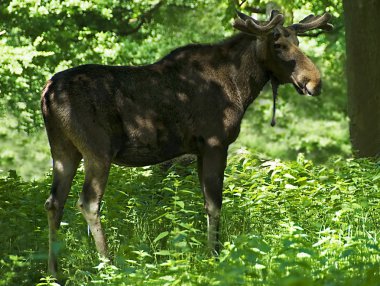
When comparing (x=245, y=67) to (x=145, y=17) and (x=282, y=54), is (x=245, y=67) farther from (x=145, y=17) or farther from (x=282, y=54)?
(x=145, y=17)

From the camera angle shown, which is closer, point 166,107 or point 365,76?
point 166,107

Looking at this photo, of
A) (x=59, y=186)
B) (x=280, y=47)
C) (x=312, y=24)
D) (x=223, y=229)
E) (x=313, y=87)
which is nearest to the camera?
(x=59, y=186)

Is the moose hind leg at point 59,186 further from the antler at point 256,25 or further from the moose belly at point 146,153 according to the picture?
the antler at point 256,25

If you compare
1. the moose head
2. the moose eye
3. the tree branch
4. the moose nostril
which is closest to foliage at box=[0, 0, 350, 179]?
the tree branch

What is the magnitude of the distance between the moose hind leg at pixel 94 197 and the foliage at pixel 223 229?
0.21 metres

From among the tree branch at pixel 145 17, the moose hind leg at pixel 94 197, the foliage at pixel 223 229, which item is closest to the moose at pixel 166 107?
the moose hind leg at pixel 94 197

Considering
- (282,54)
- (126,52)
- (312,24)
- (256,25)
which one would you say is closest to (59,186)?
(256,25)

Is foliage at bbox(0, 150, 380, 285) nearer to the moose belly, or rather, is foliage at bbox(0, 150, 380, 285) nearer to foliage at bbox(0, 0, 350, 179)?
the moose belly

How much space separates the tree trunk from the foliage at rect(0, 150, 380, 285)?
1717 millimetres

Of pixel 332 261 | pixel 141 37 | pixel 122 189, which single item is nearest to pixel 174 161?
pixel 122 189

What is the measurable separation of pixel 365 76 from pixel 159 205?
17.6 feet

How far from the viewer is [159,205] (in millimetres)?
10219

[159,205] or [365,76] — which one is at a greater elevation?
[365,76]

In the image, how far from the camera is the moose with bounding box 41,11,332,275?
8.45m
